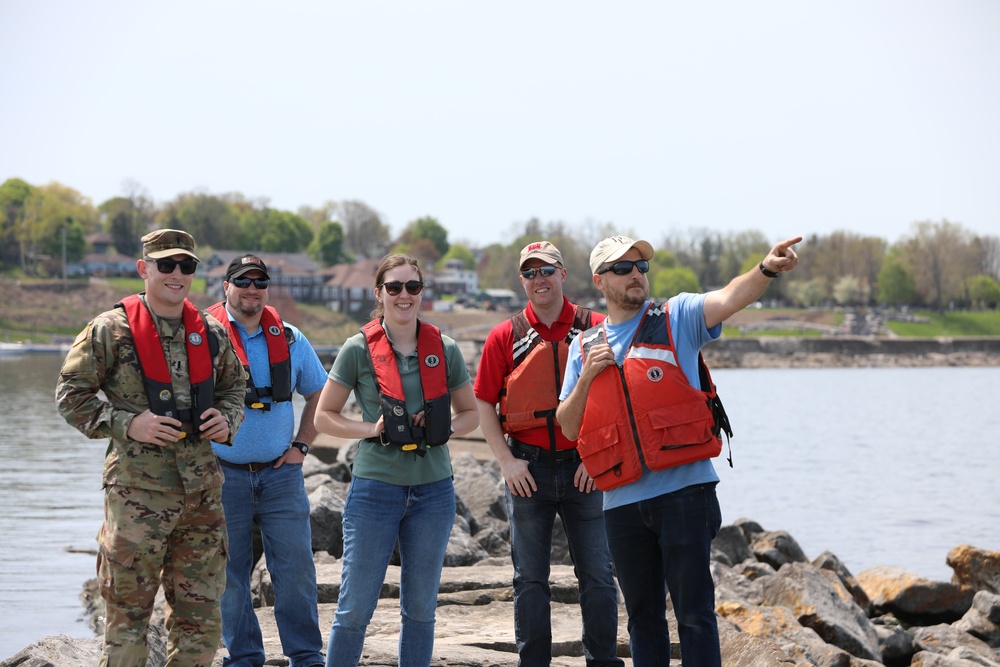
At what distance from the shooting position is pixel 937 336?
124 meters

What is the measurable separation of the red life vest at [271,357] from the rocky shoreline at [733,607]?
1411 mm

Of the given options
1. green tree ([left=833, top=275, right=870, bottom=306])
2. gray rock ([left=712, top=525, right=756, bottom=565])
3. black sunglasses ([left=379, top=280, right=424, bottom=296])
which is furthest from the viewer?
green tree ([left=833, top=275, right=870, bottom=306])

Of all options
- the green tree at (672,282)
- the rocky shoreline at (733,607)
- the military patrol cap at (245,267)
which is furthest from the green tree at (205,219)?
the military patrol cap at (245,267)

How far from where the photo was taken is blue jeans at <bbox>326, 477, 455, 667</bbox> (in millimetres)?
5105

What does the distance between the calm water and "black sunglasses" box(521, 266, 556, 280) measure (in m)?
6.44

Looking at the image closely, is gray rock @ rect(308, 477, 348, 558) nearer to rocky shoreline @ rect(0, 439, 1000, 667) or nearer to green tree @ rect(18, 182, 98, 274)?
rocky shoreline @ rect(0, 439, 1000, 667)

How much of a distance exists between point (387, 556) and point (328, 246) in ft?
477

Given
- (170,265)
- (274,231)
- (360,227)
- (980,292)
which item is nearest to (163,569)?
(170,265)

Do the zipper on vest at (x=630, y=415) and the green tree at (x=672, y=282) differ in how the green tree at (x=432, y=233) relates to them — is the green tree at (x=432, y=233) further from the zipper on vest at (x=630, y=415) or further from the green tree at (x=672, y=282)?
the zipper on vest at (x=630, y=415)

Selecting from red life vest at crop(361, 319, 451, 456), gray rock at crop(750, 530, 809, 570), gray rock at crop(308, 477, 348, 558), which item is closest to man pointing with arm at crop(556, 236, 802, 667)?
red life vest at crop(361, 319, 451, 456)

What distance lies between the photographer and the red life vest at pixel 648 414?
4617 mm

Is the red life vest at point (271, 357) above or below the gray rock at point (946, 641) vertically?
above

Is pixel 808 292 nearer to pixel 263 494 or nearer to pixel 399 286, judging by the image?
pixel 263 494

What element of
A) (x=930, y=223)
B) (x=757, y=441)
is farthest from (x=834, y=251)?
(x=757, y=441)
